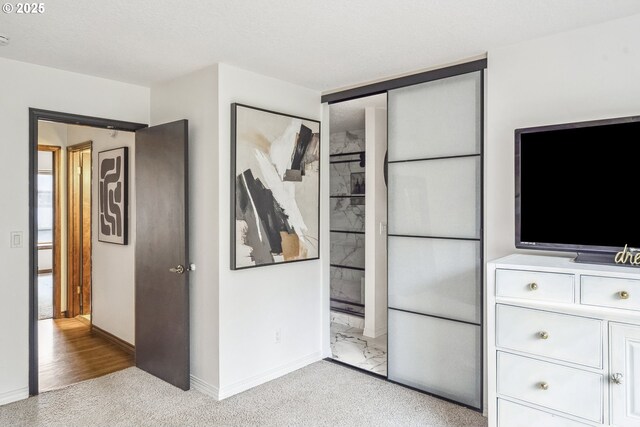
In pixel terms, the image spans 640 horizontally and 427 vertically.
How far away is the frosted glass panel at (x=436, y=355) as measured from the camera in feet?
9.78

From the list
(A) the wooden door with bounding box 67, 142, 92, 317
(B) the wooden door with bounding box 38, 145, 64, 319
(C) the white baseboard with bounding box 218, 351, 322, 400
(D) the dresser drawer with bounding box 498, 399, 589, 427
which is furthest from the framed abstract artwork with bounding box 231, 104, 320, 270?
(B) the wooden door with bounding box 38, 145, 64, 319

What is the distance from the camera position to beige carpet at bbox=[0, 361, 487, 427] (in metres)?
2.77

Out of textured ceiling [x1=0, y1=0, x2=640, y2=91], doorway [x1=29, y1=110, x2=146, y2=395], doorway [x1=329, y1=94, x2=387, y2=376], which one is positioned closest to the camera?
textured ceiling [x1=0, y1=0, x2=640, y2=91]

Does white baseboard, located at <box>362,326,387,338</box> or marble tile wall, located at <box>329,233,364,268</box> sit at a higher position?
marble tile wall, located at <box>329,233,364,268</box>

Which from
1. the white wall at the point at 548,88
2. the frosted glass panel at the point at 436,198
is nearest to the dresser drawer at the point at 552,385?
the white wall at the point at 548,88

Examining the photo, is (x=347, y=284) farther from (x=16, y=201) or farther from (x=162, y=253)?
(x=16, y=201)

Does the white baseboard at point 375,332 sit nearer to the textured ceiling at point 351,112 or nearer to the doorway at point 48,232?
the textured ceiling at point 351,112

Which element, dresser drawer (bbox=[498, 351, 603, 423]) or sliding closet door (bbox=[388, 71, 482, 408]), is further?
sliding closet door (bbox=[388, 71, 482, 408])

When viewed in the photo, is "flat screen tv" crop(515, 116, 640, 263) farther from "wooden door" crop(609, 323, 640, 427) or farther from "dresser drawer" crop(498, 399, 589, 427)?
"dresser drawer" crop(498, 399, 589, 427)

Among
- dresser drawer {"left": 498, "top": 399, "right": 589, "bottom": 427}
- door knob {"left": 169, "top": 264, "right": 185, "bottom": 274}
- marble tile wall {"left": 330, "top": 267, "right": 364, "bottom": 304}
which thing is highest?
door knob {"left": 169, "top": 264, "right": 185, "bottom": 274}

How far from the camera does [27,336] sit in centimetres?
311

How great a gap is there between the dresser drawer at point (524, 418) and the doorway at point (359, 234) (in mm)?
1442

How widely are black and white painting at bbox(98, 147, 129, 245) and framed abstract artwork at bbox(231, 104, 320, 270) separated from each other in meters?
1.66

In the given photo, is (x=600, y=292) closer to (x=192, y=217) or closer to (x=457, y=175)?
(x=457, y=175)
